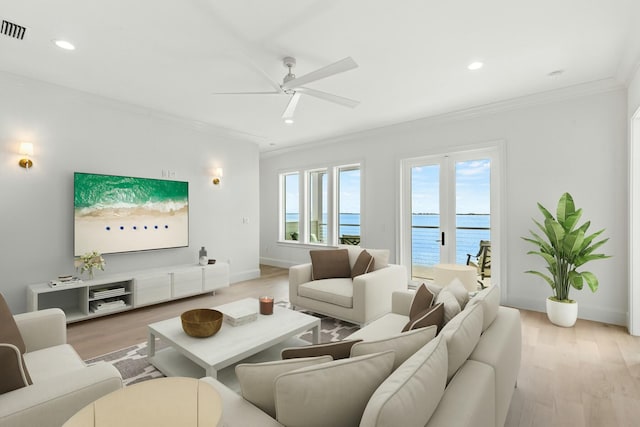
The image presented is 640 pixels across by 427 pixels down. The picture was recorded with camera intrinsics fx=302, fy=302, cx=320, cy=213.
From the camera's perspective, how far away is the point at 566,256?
325 centimetres

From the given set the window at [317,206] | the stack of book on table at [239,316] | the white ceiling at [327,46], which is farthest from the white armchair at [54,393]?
the window at [317,206]

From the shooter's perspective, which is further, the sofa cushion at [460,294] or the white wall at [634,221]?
the white wall at [634,221]

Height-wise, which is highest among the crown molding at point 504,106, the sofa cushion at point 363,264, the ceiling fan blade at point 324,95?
the crown molding at point 504,106

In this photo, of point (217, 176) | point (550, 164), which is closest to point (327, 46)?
point (550, 164)

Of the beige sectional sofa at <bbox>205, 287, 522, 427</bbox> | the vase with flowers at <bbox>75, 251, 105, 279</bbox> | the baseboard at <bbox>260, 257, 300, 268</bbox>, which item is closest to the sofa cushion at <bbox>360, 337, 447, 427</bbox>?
the beige sectional sofa at <bbox>205, 287, 522, 427</bbox>

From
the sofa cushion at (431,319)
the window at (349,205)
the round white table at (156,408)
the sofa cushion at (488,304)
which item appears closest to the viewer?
the round white table at (156,408)

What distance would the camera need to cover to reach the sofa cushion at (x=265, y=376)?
1037 millimetres

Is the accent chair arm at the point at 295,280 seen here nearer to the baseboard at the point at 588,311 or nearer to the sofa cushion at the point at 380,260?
the sofa cushion at the point at 380,260

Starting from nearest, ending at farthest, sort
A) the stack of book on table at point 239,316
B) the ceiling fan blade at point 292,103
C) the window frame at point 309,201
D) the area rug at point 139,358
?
the area rug at point 139,358, the stack of book on table at point 239,316, the ceiling fan blade at point 292,103, the window frame at point 309,201

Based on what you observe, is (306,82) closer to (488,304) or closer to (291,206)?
(488,304)

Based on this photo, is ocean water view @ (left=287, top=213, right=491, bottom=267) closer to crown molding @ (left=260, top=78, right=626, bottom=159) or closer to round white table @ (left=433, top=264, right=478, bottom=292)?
round white table @ (left=433, top=264, right=478, bottom=292)

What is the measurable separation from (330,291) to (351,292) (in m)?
0.24

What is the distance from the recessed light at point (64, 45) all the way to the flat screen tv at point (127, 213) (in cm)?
149

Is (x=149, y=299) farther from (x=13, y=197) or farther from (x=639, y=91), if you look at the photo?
(x=639, y=91)
